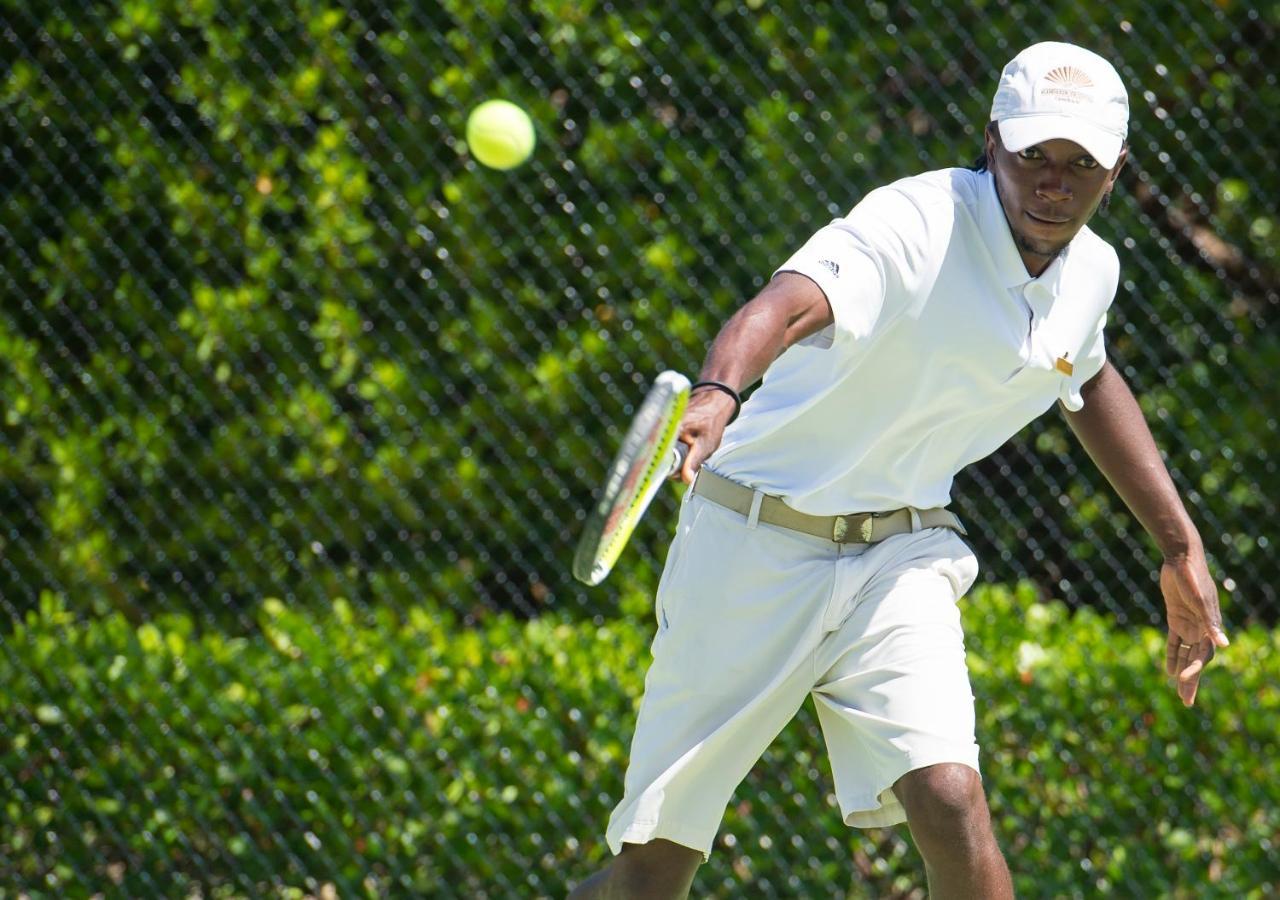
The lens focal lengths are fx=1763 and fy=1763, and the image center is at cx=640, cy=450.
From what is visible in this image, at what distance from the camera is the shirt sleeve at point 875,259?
8.72 ft

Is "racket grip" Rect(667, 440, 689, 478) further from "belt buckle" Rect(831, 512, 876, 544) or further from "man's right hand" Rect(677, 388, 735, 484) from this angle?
"belt buckle" Rect(831, 512, 876, 544)

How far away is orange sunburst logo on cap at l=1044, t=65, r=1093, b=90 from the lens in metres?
2.94

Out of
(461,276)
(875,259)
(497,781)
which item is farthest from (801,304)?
(461,276)

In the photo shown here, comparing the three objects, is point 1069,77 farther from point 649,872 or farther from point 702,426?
point 649,872

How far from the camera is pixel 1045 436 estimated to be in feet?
17.5

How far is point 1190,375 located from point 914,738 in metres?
2.60

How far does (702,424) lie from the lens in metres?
→ 2.27

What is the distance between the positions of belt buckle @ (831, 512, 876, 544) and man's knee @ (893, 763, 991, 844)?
44cm

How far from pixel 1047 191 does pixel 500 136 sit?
199cm

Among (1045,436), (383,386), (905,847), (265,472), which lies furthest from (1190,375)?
(265,472)

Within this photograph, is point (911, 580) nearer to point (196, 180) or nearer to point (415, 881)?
point (415, 881)

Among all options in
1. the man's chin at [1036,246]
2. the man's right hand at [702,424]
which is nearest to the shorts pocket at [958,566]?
the man's chin at [1036,246]

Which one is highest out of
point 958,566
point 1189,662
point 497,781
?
point 958,566

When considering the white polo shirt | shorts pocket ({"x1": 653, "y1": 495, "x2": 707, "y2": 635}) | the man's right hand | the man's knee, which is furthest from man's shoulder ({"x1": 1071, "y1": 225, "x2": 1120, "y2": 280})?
the man's right hand
